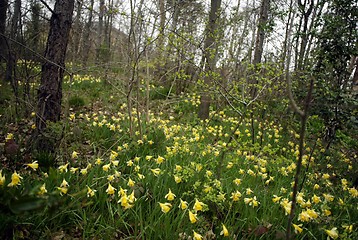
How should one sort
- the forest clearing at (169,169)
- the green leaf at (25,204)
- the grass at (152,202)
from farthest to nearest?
the forest clearing at (169,169), the grass at (152,202), the green leaf at (25,204)

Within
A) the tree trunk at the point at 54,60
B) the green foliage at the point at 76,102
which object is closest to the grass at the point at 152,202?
the tree trunk at the point at 54,60

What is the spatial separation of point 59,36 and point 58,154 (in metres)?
1.50

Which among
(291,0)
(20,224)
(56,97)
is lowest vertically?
(20,224)

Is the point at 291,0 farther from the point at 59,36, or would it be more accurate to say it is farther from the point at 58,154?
the point at 58,154

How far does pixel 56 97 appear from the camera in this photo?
335 cm

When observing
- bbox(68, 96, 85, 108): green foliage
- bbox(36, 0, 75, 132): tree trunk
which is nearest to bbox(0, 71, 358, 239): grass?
bbox(36, 0, 75, 132): tree trunk

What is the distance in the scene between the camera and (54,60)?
10.3 feet

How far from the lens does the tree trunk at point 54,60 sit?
3.10 m

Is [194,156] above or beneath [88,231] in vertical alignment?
above

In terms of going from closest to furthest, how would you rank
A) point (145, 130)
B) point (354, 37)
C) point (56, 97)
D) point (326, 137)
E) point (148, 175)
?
point (148, 175) → point (56, 97) → point (354, 37) → point (145, 130) → point (326, 137)

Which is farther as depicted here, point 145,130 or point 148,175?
point 145,130

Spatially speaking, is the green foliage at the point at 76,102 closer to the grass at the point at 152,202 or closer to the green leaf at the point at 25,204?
the grass at the point at 152,202

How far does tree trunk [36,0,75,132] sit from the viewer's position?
122 inches

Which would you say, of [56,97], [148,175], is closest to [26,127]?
[56,97]
